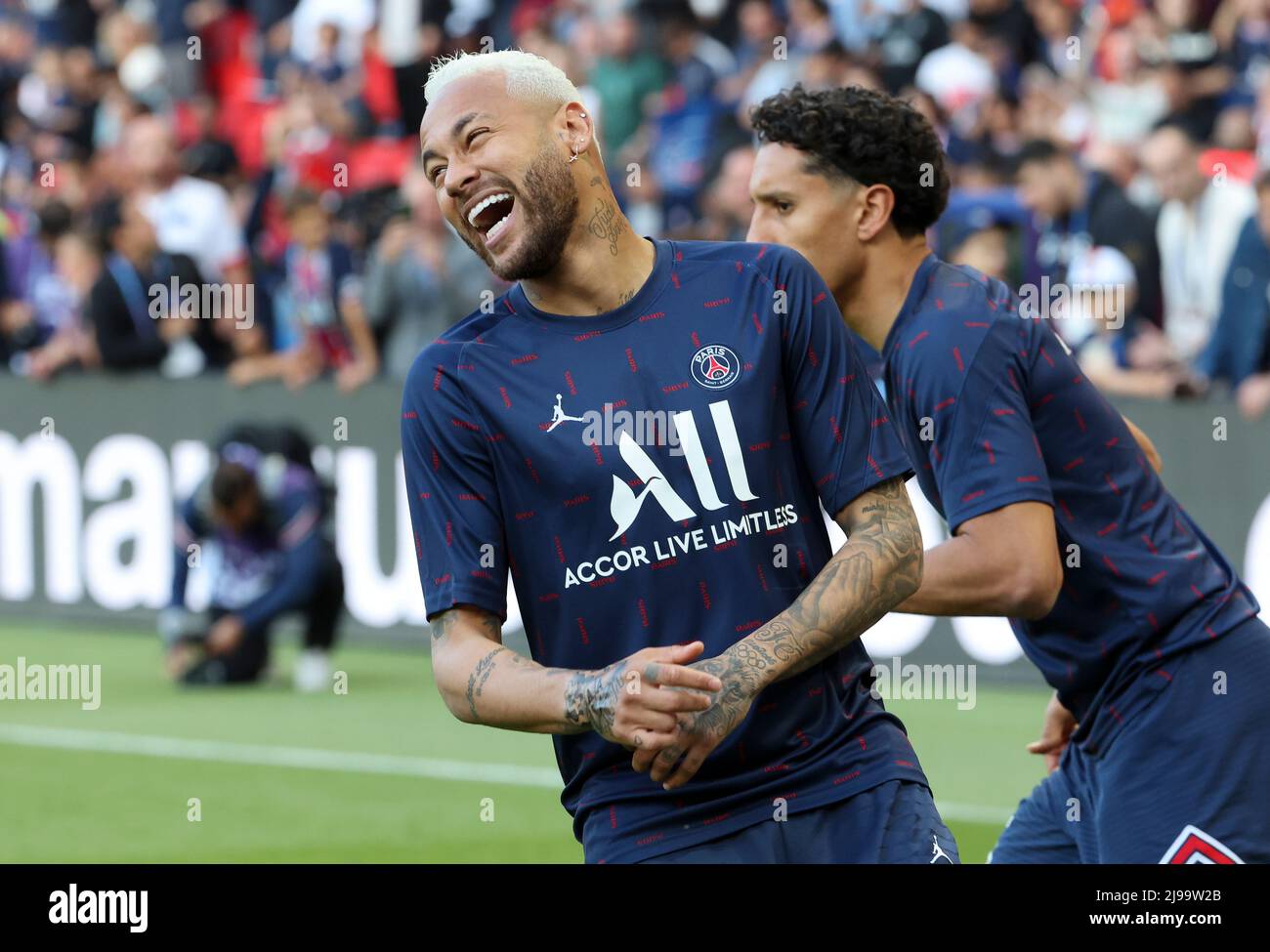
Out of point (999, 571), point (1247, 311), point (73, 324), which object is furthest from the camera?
point (73, 324)

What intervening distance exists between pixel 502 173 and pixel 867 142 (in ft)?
4.57

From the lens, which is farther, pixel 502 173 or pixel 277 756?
pixel 277 756

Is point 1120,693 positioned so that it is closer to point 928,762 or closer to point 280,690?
point 928,762

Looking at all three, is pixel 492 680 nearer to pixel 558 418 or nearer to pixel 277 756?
pixel 558 418

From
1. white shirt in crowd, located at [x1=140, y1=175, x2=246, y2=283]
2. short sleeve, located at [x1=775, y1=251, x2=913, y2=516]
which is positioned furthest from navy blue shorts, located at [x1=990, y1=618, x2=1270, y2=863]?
white shirt in crowd, located at [x1=140, y1=175, x2=246, y2=283]

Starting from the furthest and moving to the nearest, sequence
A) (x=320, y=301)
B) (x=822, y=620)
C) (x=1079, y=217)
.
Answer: (x=320, y=301) < (x=1079, y=217) < (x=822, y=620)

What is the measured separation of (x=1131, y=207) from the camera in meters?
11.8

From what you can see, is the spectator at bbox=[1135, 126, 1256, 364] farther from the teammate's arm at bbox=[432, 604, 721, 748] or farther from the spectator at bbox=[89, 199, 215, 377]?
the teammate's arm at bbox=[432, 604, 721, 748]

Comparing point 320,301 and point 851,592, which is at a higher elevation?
point 320,301

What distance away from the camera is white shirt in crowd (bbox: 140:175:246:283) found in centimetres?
1589

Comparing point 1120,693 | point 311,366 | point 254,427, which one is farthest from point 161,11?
point 1120,693

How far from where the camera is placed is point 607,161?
49.9ft

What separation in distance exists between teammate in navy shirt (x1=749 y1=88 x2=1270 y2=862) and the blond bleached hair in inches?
42.0

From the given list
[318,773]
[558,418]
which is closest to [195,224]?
[318,773]
